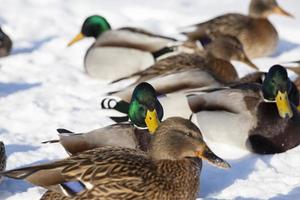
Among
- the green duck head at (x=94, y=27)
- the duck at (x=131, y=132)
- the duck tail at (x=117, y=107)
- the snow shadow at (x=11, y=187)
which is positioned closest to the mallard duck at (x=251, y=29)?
the green duck head at (x=94, y=27)

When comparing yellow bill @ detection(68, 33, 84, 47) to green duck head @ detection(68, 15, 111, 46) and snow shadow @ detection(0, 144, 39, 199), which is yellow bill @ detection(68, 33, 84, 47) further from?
snow shadow @ detection(0, 144, 39, 199)

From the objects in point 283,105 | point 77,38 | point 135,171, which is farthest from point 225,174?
point 77,38

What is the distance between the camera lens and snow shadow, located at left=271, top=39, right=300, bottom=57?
35.4 ft

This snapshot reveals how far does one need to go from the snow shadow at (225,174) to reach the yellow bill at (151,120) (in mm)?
475

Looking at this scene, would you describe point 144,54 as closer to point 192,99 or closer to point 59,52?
point 59,52

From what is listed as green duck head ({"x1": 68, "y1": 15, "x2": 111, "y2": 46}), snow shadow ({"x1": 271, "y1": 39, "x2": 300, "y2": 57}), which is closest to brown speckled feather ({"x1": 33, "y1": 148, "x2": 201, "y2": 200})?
green duck head ({"x1": 68, "y1": 15, "x2": 111, "y2": 46})

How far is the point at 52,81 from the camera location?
30.0 ft

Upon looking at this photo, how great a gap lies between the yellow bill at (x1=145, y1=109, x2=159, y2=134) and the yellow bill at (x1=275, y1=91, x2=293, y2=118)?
42.4 inches

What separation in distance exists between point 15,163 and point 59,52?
3.96m

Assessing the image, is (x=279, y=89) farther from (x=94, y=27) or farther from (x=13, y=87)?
(x=94, y=27)

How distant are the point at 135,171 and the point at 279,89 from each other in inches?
98.3

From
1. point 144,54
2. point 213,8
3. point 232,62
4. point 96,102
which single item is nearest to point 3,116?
point 96,102

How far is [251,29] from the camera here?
10789 millimetres

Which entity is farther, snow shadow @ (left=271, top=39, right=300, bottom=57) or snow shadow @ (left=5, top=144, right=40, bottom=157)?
snow shadow @ (left=271, top=39, right=300, bottom=57)
